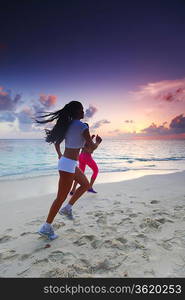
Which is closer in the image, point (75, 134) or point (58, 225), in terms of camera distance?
point (75, 134)

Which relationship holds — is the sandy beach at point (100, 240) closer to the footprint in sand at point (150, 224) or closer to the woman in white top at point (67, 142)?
the footprint in sand at point (150, 224)

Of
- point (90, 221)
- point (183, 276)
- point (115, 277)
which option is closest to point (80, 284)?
point (115, 277)

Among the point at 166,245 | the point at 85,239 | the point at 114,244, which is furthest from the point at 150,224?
the point at 85,239

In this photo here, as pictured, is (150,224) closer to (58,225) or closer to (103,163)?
(58,225)

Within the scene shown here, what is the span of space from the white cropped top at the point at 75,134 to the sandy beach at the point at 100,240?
152 cm

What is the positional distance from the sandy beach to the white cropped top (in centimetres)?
152

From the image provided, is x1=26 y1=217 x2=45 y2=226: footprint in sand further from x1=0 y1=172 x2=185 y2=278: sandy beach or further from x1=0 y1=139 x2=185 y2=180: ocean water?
x1=0 y1=139 x2=185 y2=180: ocean water

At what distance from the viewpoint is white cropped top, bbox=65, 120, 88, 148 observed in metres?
3.48

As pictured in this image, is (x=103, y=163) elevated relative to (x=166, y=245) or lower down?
elevated

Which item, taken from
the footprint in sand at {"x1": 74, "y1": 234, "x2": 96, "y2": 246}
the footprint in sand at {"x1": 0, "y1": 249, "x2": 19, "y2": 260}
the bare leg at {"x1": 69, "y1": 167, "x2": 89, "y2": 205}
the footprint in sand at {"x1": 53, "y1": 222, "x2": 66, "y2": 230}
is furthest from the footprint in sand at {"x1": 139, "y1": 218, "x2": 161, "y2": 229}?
the footprint in sand at {"x1": 0, "y1": 249, "x2": 19, "y2": 260}

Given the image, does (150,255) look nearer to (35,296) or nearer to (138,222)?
(138,222)

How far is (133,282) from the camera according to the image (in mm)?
2506

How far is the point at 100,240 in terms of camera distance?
350 centimetres

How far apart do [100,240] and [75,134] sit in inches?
67.2
